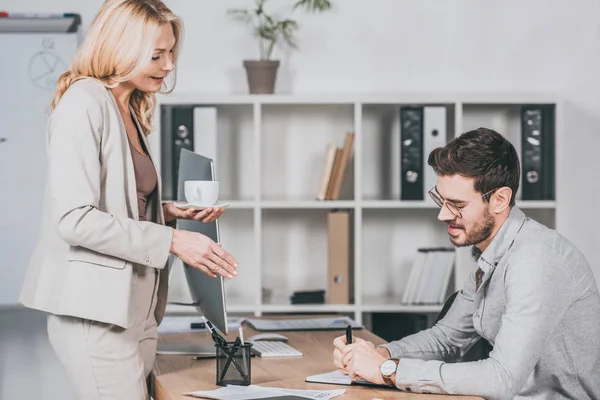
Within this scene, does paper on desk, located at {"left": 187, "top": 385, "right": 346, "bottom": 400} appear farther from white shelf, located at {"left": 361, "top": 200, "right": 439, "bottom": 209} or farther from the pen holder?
white shelf, located at {"left": 361, "top": 200, "right": 439, "bottom": 209}

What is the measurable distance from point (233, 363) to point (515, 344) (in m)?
0.60

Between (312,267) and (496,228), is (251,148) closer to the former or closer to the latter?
(312,267)

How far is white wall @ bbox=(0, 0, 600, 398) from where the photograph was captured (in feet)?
12.8

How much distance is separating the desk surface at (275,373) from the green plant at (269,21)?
180 cm

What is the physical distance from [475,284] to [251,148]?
6.58 feet

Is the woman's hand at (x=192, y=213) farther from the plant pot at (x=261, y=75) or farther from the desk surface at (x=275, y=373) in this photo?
the plant pot at (x=261, y=75)

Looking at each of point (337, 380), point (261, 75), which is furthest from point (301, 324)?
point (261, 75)

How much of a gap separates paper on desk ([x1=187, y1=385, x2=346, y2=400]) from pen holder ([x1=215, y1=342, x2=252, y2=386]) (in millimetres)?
29

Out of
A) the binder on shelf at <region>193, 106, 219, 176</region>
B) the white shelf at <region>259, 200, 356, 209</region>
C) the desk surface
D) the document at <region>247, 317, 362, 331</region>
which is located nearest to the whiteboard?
the binder on shelf at <region>193, 106, 219, 176</region>

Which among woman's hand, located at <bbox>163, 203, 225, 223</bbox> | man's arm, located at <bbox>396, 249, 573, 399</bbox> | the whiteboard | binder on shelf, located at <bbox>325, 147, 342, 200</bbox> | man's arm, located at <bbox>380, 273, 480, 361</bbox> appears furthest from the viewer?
binder on shelf, located at <bbox>325, 147, 342, 200</bbox>

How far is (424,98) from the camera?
3.71 metres

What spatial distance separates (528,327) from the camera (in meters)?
1.72

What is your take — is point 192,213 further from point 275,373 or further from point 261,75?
point 261,75

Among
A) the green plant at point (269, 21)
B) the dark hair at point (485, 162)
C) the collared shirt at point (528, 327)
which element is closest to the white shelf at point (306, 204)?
the green plant at point (269, 21)
